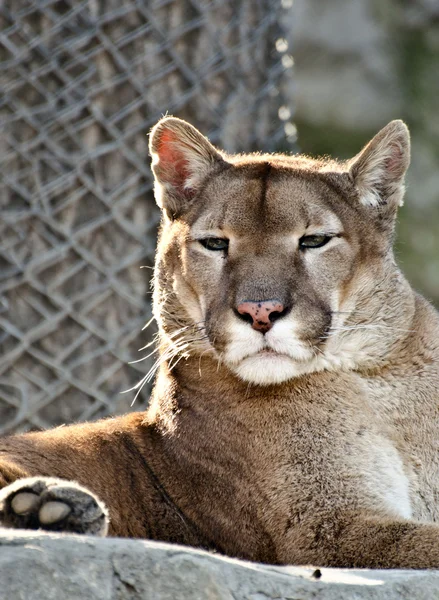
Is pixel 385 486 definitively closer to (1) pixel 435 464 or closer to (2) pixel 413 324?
(1) pixel 435 464

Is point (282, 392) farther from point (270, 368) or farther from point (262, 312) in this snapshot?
point (262, 312)

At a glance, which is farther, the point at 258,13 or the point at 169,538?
the point at 258,13

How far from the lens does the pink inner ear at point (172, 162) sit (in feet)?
16.4

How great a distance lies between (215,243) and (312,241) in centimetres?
45

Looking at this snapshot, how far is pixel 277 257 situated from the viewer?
4281 mm

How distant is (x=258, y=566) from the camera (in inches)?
121

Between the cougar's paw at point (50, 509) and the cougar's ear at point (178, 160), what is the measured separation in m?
1.91

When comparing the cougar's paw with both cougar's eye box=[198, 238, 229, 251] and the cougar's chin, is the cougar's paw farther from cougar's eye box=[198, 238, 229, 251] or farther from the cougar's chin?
cougar's eye box=[198, 238, 229, 251]

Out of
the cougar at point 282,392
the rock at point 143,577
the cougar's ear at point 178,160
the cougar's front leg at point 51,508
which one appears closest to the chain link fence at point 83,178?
the cougar's ear at point 178,160

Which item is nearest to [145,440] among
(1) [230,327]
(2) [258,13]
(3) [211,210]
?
(1) [230,327]

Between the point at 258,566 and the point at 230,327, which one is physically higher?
the point at 230,327

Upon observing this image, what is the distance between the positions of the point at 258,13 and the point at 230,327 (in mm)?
4031

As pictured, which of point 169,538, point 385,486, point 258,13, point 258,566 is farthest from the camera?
point 258,13

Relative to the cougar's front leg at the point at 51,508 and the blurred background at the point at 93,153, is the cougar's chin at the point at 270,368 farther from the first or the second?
the blurred background at the point at 93,153
